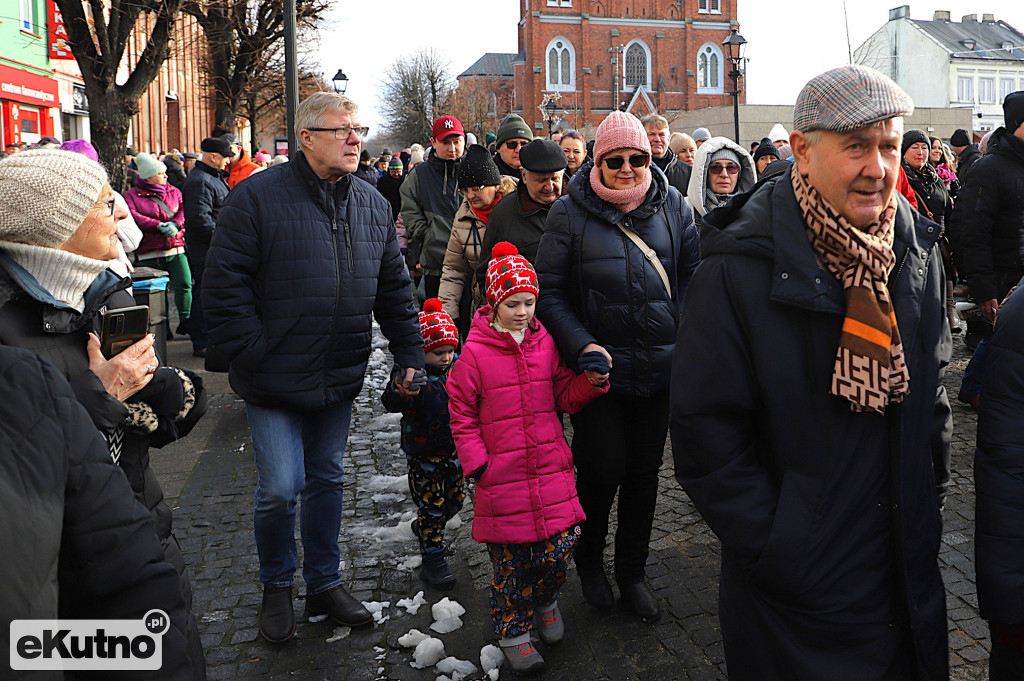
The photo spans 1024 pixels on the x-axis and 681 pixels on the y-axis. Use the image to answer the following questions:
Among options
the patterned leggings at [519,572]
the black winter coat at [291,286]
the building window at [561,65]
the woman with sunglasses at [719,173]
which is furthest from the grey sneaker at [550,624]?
the building window at [561,65]

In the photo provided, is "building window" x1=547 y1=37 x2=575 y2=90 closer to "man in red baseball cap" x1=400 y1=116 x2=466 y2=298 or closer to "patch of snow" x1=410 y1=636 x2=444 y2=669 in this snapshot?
"man in red baseball cap" x1=400 y1=116 x2=466 y2=298

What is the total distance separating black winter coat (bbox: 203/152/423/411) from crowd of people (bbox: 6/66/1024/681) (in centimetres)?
1

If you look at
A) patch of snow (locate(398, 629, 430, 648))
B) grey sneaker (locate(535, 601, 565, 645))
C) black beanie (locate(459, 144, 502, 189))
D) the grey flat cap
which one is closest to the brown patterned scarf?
the grey flat cap

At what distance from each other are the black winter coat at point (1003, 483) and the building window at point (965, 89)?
76.2 meters

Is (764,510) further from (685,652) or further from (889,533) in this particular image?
(685,652)

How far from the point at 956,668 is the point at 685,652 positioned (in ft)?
3.46

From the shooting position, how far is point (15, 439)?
4.96 feet

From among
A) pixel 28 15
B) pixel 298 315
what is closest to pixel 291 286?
pixel 298 315

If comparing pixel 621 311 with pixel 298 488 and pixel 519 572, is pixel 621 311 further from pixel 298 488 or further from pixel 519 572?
pixel 298 488

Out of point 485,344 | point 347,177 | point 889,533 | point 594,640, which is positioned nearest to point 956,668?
point 594,640

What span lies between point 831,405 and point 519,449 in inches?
68.3

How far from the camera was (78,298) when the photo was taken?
243cm

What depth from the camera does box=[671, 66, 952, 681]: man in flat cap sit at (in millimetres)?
2230

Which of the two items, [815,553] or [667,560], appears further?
[667,560]
